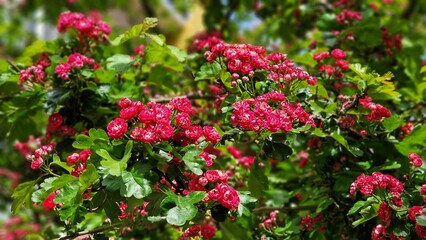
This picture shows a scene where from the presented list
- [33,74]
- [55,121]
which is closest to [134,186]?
[55,121]

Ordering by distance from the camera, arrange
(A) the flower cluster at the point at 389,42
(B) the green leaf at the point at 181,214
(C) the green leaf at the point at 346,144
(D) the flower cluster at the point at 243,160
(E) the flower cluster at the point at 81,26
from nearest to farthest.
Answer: (B) the green leaf at the point at 181,214 → (C) the green leaf at the point at 346,144 → (E) the flower cluster at the point at 81,26 → (D) the flower cluster at the point at 243,160 → (A) the flower cluster at the point at 389,42

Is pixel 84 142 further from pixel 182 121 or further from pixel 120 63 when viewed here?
pixel 120 63

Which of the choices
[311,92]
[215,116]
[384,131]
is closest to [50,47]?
[215,116]

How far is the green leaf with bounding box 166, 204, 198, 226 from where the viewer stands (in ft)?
6.11

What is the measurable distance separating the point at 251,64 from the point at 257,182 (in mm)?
522

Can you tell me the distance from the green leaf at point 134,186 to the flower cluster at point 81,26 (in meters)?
1.34

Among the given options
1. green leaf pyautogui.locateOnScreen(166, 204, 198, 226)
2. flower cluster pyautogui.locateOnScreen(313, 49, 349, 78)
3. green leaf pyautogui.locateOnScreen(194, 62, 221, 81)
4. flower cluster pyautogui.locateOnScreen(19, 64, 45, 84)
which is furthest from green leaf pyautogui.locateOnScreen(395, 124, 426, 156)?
flower cluster pyautogui.locateOnScreen(19, 64, 45, 84)

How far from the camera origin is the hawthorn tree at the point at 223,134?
2.04m

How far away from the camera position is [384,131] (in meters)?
2.62

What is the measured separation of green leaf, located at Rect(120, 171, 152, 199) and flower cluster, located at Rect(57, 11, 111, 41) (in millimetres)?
1342

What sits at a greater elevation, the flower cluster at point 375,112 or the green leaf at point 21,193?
the green leaf at point 21,193

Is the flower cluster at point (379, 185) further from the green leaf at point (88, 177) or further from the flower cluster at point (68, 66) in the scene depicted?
the flower cluster at point (68, 66)

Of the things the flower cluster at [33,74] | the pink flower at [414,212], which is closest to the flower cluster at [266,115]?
the pink flower at [414,212]

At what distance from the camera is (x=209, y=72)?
8.64ft
